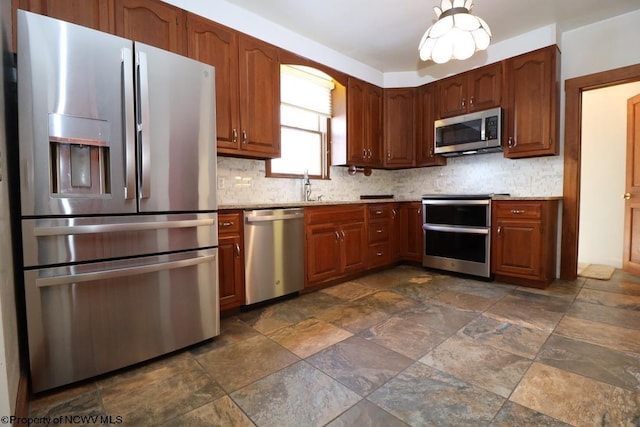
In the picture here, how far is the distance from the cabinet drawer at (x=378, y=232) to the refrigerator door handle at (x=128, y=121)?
2.58m

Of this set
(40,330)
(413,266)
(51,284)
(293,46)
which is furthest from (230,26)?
(413,266)

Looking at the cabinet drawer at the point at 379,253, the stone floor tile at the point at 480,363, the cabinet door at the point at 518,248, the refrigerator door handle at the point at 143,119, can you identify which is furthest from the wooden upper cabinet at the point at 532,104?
the refrigerator door handle at the point at 143,119

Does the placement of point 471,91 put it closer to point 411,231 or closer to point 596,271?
point 411,231

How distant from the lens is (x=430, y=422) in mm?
1265

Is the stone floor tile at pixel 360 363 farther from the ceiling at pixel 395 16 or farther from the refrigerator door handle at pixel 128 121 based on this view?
the ceiling at pixel 395 16

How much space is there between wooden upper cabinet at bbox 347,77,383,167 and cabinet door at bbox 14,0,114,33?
2459 mm

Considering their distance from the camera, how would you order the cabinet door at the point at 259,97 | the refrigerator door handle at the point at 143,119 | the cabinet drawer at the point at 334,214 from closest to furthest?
the refrigerator door handle at the point at 143,119 < the cabinet door at the point at 259,97 < the cabinet drawer at the point at 334,214

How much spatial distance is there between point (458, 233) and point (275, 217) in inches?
84.5

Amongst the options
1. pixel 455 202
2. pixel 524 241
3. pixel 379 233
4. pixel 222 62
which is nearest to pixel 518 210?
pixel 524 241

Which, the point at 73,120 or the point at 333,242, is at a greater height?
the point at 73,120

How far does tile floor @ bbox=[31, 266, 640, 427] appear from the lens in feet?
4.33

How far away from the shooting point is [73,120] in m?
1.48

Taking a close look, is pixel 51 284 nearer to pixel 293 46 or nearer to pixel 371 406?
pixel 371 406

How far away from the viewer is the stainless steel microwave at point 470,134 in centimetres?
335
